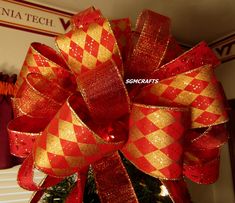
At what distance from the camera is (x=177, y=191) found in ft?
1.36

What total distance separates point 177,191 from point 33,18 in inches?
54.9

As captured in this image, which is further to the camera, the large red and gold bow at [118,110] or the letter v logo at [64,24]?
the letter v logo at [64,24]

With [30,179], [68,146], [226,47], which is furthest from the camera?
[226,47]

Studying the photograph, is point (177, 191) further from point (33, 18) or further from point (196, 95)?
point (33, 18)

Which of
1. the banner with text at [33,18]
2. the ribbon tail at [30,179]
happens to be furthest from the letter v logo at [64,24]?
the ribbon tail at [30,179]

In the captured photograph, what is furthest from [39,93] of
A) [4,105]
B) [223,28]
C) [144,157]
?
[223,28]

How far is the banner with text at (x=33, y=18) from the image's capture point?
1.41 metres

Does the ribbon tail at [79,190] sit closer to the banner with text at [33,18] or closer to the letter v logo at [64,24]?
the banner with text at [33,18]

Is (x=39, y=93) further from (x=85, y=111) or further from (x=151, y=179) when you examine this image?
(x=151, y=179)

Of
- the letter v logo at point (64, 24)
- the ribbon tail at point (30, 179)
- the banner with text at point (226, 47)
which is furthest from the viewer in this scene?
the banner with text at point (226, 47)

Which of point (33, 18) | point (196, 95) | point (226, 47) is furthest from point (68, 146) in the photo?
point (226, 47)

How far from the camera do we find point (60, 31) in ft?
5.22

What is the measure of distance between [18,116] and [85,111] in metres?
0.18

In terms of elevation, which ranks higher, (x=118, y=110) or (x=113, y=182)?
(x=118, y=110)
